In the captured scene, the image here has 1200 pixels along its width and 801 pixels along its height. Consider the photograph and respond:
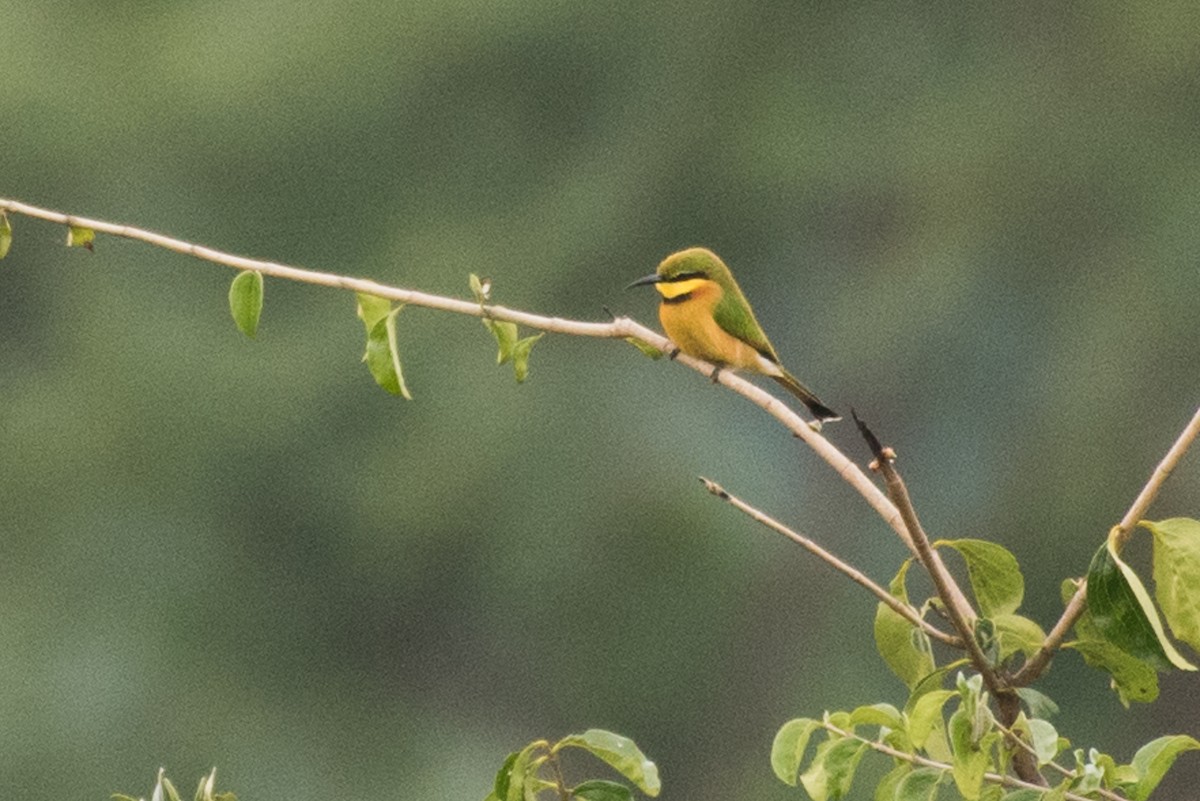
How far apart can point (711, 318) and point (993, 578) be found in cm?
96

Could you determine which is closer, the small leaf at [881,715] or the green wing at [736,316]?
the small leaf at [881,715]

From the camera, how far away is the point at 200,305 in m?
5.80

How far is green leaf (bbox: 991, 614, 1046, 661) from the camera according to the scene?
2.25ft

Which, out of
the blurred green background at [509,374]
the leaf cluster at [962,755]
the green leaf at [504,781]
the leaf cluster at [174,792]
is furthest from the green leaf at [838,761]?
the blurred green background at [509,374]

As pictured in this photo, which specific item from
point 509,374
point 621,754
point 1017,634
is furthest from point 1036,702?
point 509,374

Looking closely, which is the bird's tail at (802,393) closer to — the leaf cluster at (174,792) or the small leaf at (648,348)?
the small leaf at (648,348)

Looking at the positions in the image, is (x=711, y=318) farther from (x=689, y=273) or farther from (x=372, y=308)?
Answer: (x=372, y=308)

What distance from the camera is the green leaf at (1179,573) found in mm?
617

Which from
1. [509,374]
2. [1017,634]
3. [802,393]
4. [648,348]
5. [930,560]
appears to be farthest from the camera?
[509,374]

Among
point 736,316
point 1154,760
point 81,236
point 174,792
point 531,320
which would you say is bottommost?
point 1154,760

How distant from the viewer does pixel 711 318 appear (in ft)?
5.46

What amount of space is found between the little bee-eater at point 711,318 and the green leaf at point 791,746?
0.96m

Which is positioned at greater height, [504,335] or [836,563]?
[504,335]

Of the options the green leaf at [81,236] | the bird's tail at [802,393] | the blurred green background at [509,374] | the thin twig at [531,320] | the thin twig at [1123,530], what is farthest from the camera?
the blurred green background at [509,374]
